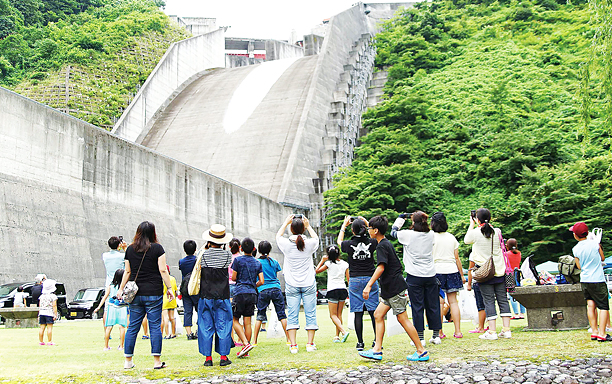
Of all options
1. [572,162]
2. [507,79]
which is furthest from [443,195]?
[507,79]

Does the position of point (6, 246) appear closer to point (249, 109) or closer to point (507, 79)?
point (249, 109)

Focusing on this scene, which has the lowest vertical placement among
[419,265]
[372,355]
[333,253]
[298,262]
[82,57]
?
[372,355]

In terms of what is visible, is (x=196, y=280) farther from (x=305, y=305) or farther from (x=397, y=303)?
(x=397, y=303)

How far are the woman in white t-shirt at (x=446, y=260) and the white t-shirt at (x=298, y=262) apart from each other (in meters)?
1.67

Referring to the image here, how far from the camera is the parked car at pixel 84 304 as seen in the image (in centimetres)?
1611

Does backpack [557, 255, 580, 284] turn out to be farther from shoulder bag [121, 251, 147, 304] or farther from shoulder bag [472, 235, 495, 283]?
shoulder bag [121, 251, 147, 304]

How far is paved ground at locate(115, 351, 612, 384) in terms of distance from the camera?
15.4 feet

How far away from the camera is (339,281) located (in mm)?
8172

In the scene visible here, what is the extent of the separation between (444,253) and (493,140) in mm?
21230

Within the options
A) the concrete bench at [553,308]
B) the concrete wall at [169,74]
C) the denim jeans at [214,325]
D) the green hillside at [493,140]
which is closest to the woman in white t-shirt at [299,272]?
the denim jeans at [214,325]

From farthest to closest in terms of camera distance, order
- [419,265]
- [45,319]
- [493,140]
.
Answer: [493,140] < [45,319] < [419,265]

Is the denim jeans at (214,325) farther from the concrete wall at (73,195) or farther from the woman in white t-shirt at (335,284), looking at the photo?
the concrete wall at (73,195)

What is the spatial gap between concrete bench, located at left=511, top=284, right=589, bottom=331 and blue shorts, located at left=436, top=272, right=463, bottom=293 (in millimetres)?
A: 812

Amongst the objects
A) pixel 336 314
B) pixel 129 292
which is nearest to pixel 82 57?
pixel 336 314
